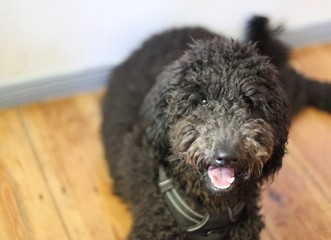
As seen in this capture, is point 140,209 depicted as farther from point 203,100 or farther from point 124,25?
point 124,25

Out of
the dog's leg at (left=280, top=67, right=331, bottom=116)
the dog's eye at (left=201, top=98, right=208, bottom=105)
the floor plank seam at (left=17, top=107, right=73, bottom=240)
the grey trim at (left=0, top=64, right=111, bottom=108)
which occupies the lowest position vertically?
the floor plank seam at (left=17, top=107, right=73, bottom=240)

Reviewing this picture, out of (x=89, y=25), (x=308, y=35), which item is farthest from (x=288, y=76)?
(x=89, y=25)

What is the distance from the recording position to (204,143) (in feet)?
4.75

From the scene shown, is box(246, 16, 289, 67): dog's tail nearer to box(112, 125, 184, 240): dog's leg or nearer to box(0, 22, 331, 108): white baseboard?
box(0, 22, 331, 108): white baseboard

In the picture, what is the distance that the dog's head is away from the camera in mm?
1451

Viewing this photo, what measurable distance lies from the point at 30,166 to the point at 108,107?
0.39 meters

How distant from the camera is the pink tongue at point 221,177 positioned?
1.48 metres

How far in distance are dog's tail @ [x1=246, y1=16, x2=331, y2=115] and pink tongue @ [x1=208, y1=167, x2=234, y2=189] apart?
87 centimetres

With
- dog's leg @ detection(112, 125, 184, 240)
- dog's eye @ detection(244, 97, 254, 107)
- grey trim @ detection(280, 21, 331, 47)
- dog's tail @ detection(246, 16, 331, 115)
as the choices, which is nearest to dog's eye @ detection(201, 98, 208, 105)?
dog's eye @ detection(244, 97, 254, 107)

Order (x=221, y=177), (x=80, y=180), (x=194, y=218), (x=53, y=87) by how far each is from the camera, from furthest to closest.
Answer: (x=53, y=87), (x=80, y=180), (x=194, y=218), (x=221, y=177)

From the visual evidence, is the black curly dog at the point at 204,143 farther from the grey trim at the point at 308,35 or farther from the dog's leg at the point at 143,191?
the grey trim at the point at 308,35

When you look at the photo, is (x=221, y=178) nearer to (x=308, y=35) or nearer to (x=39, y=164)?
(x=39, y=164)

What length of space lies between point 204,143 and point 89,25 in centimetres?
100

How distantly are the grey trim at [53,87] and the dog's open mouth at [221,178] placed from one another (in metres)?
1.07
